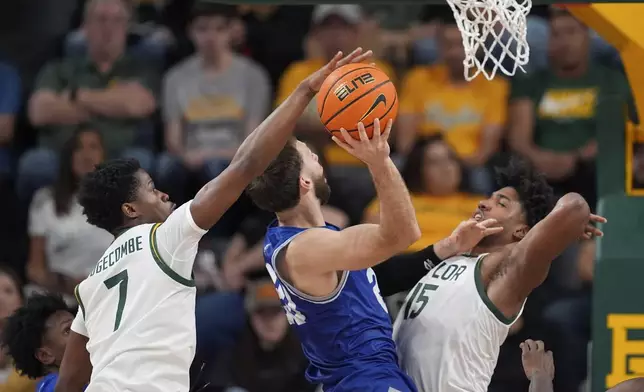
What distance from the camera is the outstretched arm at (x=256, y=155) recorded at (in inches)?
186

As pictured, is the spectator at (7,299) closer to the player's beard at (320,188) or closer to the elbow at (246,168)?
the player's beard at (320,188)

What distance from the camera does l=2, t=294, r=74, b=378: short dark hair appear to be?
5.77 metres

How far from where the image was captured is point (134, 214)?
5.11 m

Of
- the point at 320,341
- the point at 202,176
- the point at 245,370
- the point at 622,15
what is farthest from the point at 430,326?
the point at 202,176

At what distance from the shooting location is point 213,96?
8.89 m

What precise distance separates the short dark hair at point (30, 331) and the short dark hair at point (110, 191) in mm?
850

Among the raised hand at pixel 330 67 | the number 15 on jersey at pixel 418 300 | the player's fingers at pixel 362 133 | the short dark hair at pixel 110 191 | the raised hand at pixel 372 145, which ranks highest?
the raised hand at pixel 330 67

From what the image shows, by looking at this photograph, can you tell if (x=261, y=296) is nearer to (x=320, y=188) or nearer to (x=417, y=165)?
(x=417, y=165)

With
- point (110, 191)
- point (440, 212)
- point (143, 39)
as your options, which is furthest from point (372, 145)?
point (143, 39)

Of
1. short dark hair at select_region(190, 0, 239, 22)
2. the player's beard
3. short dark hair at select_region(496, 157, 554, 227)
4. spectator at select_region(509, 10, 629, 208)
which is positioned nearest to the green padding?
short dark hair at select_region(496, 157, 554, 227)

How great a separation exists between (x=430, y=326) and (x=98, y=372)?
4.80 ft

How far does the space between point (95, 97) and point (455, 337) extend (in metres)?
4.47

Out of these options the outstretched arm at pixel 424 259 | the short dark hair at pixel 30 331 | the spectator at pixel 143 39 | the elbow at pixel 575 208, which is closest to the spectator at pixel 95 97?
the spectator at pixel 143 39

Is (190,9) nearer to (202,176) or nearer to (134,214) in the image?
(202,176)
